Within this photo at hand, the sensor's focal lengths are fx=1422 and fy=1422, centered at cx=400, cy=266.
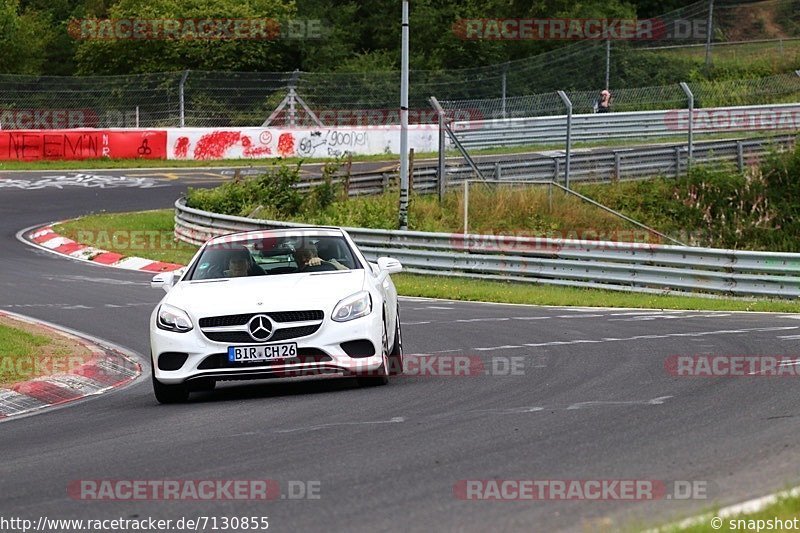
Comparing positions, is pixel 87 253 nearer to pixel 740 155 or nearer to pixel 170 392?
pixel 740 155

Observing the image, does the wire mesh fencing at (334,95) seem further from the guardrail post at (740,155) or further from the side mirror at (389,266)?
the side mirror at (389,266)

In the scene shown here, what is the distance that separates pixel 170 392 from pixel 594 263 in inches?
478

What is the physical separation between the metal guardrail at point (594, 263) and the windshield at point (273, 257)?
9.84 metres

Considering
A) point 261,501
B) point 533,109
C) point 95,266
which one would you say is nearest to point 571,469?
point 261,501

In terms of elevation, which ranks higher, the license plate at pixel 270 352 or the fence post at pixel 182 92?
the fence post at pixel 182 92

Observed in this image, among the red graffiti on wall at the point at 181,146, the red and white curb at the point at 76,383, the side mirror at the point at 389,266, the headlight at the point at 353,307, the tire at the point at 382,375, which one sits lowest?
the red and white curb at the point at 76,383

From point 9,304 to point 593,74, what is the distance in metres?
29.4

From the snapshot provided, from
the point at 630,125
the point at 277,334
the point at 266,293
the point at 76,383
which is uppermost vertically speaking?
the point at 630,125

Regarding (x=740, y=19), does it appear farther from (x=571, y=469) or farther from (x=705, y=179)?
(x=571, y=469)

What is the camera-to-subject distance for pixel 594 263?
73.6 ft

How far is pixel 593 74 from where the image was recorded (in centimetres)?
4616

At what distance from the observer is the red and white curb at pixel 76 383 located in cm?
1205

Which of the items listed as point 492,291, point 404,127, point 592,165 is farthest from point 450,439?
point 592,165

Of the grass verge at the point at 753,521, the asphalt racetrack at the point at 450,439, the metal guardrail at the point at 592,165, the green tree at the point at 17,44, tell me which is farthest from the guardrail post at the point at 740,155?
the green tree at the point at 17,44
